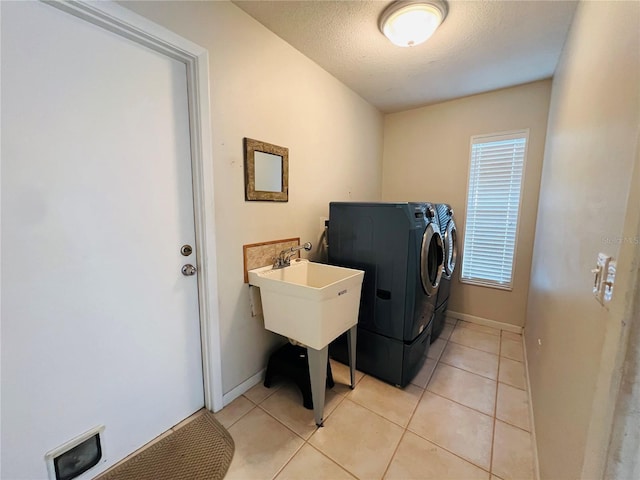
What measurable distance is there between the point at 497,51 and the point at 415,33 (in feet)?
2.57

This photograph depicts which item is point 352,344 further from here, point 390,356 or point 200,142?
point 200,142

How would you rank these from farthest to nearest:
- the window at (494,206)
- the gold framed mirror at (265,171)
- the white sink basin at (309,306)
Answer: the window at (494,206) < the gold framed mirror at (265,171) < the white sink basin at (309,306)

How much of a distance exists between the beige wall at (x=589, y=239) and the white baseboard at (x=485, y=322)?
1424 millimetres

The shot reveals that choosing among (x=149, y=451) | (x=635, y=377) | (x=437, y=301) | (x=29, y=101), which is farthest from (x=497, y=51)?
(x=149, y=451)

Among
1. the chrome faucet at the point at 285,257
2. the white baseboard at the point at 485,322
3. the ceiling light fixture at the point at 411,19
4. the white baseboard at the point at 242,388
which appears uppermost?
the ceiling light fixture at the point at 411,19

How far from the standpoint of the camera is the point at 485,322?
2.74 meters

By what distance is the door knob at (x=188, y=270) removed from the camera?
4.71 feet

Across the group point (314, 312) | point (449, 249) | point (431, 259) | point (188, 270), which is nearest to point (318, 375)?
point (314, 312)

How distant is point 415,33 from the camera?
Answer: 153cm

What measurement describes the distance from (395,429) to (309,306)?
2.87 ft

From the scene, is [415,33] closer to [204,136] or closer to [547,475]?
[204,136]

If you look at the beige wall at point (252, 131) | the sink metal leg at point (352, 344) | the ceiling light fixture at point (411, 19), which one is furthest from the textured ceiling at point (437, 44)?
the sink metal leg at point (352, 344)

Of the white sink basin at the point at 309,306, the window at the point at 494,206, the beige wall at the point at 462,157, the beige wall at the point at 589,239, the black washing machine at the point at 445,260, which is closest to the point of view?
the beige wall at the point at 589,239

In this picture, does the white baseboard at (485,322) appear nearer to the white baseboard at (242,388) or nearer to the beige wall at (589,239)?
the beige wall at (589,239)
